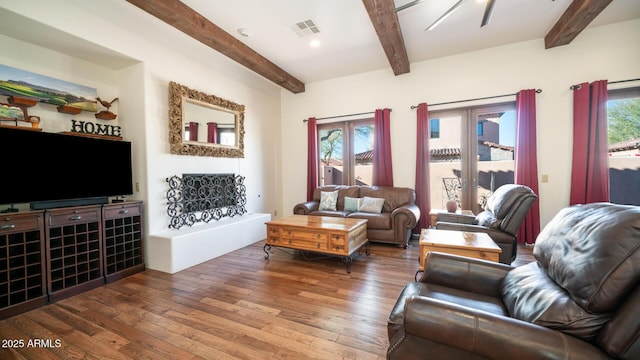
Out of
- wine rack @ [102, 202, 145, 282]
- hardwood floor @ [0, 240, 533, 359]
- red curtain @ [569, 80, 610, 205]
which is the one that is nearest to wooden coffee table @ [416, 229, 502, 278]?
hardwood floor @ [0, 240, 533, 359]

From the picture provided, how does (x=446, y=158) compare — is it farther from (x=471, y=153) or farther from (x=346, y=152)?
(x=346, y=152)

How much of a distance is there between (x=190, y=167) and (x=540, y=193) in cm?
530

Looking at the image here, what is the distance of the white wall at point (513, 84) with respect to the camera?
348 cm

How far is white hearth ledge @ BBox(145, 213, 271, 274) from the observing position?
10.0 ft

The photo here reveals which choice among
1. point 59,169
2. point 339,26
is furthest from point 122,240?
point 339,26

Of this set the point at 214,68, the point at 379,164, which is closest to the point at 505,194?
the point at 379,164

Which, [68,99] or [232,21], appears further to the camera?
[232,21]

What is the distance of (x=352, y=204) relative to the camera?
14.8 feet

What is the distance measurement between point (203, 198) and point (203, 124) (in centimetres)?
116

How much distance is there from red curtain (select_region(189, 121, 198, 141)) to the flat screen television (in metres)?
0.80

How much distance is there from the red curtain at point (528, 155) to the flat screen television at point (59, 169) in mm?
5443

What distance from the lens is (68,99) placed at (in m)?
2.91

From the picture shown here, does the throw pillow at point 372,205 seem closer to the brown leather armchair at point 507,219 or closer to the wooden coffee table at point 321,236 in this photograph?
the wooden coffee table at point 321,236

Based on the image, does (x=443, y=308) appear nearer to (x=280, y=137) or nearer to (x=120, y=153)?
(x=120, y=153)
